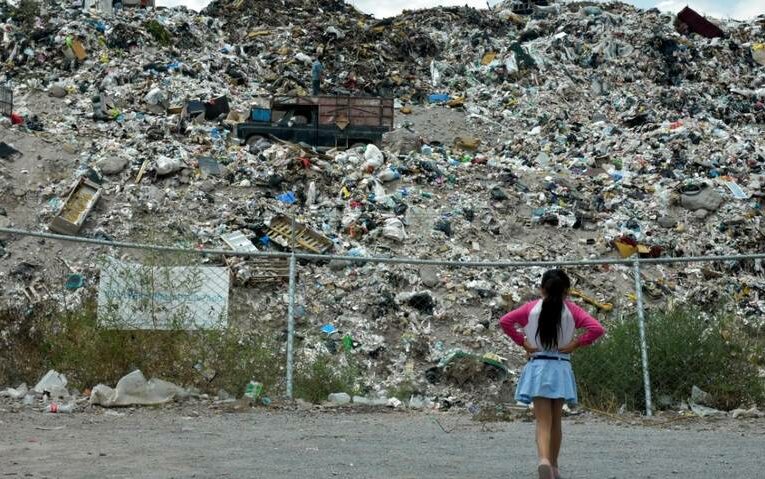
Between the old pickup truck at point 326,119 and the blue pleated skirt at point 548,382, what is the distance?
1233 cm

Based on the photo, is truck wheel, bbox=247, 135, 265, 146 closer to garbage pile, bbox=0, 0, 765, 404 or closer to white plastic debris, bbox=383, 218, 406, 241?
garbage pile, bbox=0, 0, 765, 404

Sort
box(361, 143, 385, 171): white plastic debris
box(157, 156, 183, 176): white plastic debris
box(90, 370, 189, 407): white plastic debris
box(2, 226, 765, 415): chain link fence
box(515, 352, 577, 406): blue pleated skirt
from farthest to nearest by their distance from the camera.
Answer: box(361, 143, 385, 171): white plastic debris → box(157, 156, 183, 176): white plastic debris → box(2, 226, 765, 415): chain link fence → box(90, 370, 189, 407): white plastic debris → box(515, 352, 577, 406): blue pleated skirt

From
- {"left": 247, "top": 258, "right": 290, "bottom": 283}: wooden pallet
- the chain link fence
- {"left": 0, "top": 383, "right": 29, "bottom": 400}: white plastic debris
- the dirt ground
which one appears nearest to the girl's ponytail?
the dirt ground

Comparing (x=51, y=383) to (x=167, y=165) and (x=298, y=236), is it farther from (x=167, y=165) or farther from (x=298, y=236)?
(x=167, y=165)

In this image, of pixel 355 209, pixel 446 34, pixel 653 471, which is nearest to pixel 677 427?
pixel 653 471

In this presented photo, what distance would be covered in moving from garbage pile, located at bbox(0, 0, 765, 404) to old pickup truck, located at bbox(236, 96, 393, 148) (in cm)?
52

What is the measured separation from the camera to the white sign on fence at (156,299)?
7531 mm

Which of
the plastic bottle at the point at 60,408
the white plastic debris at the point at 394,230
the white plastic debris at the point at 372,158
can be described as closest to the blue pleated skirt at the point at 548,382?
the plastic bottle at the point at 60,408

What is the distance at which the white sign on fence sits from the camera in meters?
7.53

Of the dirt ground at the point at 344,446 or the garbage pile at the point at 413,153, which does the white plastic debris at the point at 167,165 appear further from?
the dirt ground at the point at 344,446

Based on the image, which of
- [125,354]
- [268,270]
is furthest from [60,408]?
[268,270]

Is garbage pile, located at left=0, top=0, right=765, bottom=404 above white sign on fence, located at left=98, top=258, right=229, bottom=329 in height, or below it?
above

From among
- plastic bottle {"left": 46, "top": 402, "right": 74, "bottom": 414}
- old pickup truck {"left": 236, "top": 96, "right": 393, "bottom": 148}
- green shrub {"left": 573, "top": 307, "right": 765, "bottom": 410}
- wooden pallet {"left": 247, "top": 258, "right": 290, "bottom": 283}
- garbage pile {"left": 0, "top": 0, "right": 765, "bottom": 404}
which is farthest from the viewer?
old pickup truck {"left": 236, "top": 96, "right": 393, "bottom": 148}

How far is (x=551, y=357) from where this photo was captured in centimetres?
512
